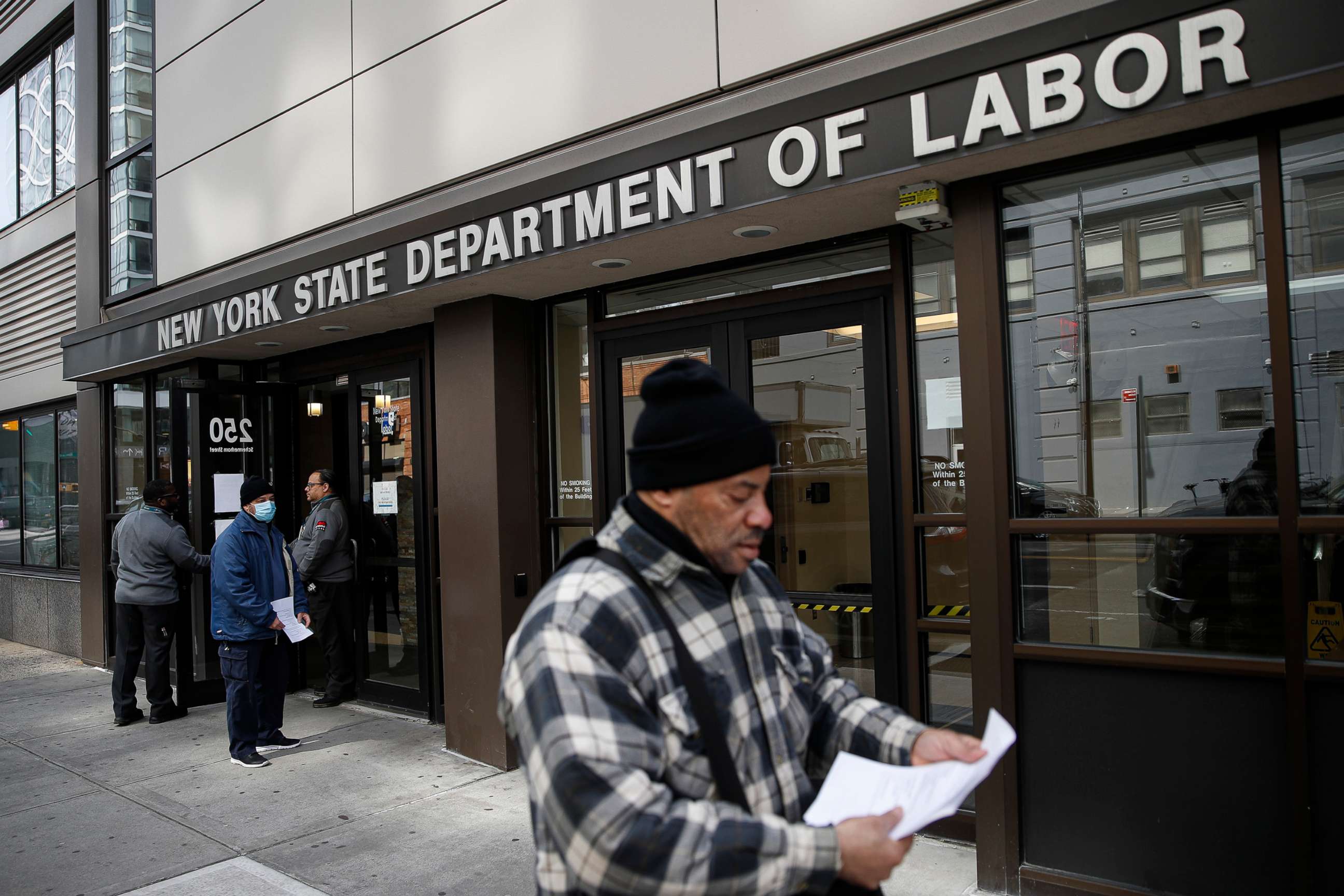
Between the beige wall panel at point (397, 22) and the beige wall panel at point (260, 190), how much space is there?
0.35 m

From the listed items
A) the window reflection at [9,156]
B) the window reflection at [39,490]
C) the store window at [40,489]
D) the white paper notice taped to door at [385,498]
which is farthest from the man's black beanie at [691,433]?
the window reflection at [9,156]

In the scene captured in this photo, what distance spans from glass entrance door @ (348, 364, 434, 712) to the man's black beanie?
5.61 meters

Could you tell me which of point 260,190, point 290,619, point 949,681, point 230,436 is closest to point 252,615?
point 290,619

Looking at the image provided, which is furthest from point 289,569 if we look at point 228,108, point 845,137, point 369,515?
point 845,137

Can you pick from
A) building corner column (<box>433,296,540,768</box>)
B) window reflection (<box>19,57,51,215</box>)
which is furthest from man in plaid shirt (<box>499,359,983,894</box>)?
window reflection (<box>19,57,51,215</box>)

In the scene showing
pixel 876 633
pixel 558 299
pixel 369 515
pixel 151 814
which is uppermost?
pixel 558 299

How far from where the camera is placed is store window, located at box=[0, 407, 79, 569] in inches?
445

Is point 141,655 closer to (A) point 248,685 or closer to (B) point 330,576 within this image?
(B) point 330,576

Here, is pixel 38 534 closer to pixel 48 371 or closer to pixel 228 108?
pixel 48 371

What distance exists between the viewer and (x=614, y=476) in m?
5.96

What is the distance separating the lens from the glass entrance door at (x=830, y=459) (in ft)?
15.5

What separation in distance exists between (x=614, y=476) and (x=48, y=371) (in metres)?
8.41

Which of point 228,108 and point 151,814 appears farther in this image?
point 228,108

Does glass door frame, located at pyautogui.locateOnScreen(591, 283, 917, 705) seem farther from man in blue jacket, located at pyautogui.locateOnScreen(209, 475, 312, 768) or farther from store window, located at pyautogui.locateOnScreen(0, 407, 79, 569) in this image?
store window, located at pyautogui.locateOnScreen(0, 407, 79, 569)
